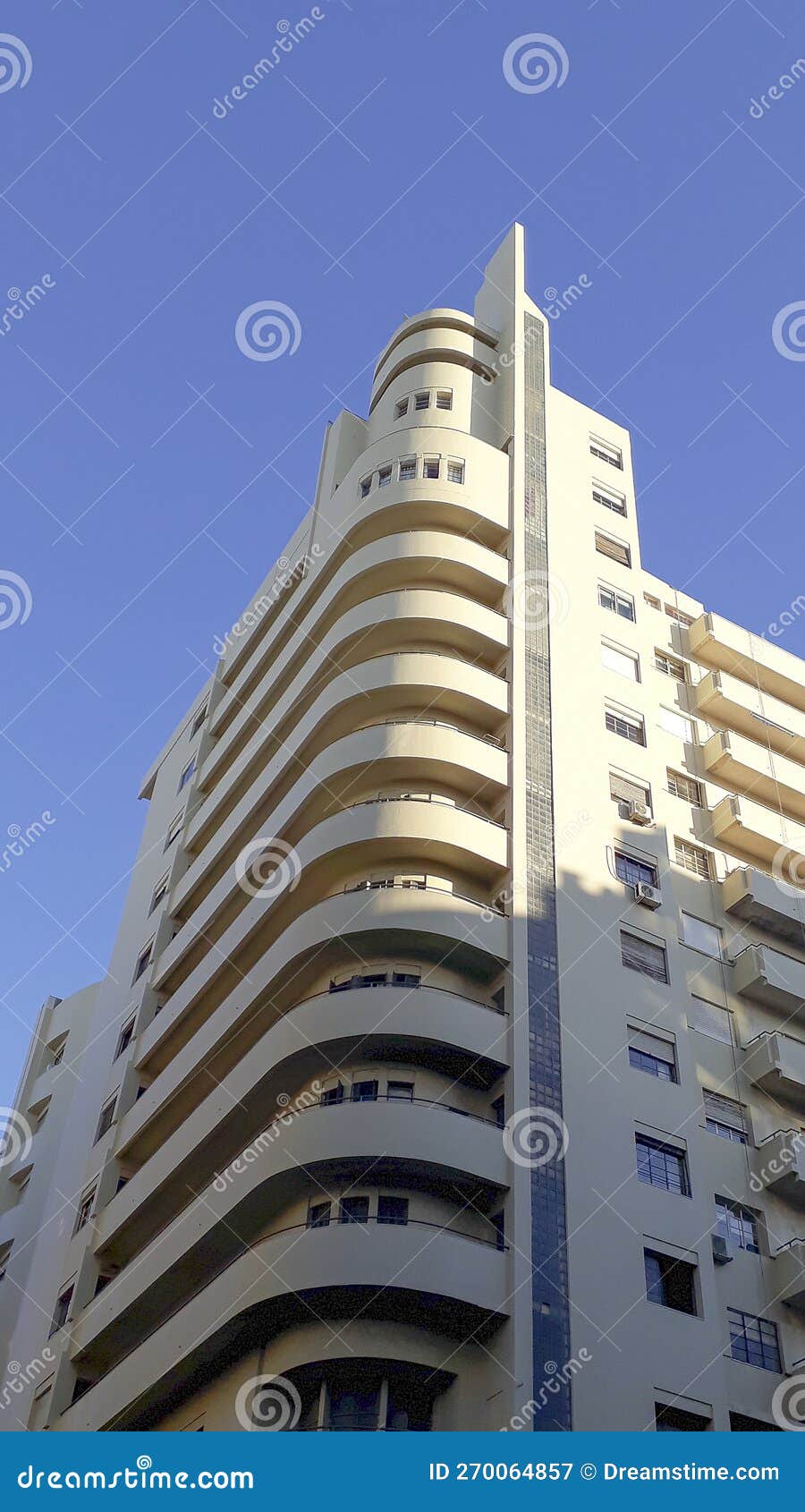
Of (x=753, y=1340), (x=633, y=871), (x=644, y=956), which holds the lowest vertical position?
(x=753, y=1340)

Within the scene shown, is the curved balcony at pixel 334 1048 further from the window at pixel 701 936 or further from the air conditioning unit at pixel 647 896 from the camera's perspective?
the window at pixel 701 936

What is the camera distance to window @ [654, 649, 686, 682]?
39406 millimetres

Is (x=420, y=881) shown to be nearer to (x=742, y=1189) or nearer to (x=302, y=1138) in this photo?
(x=302, y=1138)

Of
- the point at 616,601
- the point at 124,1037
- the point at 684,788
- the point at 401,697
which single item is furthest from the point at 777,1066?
the point at 124,1037

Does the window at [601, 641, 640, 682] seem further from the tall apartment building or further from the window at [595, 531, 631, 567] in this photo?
the window at [595, 531, 631, 567]

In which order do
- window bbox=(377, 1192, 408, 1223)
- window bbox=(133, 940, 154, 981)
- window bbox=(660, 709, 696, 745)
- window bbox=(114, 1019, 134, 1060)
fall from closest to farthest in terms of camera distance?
window bbox=(377, 1192, 408, 1223), window bbox=(660, 709, 696, 745), window bbox=(114, 1019, 134, 1060), window bbox=(133, 940, 154, 981)

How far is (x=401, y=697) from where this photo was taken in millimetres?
32000

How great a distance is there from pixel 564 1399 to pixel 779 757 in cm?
2103

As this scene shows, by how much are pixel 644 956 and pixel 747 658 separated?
1328cm

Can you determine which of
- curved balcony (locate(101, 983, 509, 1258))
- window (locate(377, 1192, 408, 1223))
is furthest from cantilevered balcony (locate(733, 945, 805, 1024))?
window (locate(377, 1192, 408, 1223))

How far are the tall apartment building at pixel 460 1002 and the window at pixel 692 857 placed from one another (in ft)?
0.42

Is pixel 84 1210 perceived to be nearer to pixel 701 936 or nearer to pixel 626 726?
pixel 701 936

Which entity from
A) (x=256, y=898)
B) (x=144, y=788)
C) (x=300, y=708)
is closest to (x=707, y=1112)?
(x=256, y=898)

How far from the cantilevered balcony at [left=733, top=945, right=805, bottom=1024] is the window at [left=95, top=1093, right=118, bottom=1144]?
17.6m
